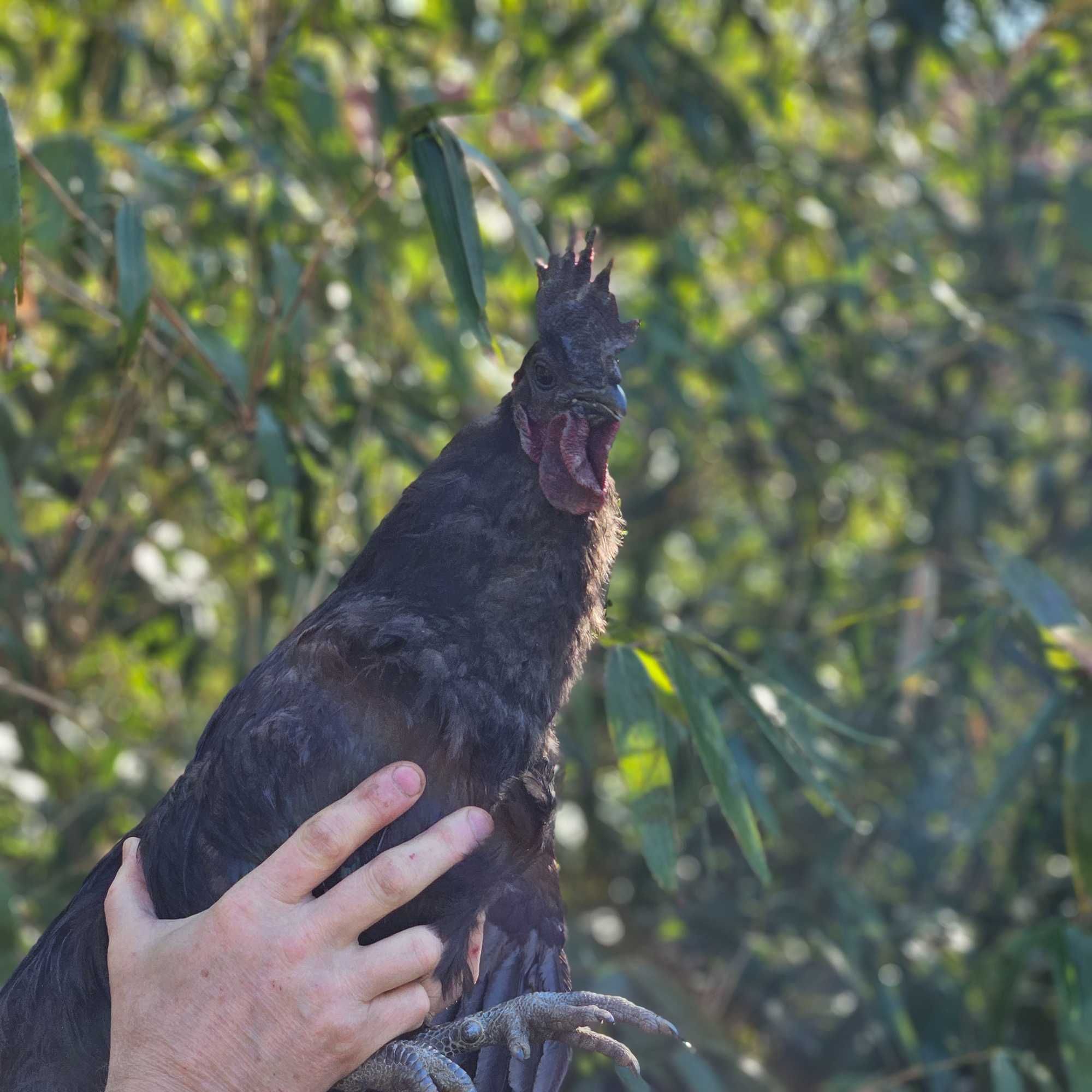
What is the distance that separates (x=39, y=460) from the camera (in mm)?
2658

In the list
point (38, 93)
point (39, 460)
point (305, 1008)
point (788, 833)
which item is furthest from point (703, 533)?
point (305, 1008)

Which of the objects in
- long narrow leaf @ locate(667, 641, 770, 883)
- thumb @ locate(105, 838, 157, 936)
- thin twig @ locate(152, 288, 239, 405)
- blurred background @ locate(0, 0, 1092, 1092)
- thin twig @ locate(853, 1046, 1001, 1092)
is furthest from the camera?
thin twig @ locate(853, 1046, 1001, 1092)

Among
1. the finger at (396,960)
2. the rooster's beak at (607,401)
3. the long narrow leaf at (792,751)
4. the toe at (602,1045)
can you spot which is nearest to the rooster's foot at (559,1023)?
the toe at (602,1045)

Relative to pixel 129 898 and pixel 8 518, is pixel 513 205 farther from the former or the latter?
pixel 129 898

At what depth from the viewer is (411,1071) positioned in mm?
1534

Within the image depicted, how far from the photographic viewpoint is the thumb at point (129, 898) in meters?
1.55

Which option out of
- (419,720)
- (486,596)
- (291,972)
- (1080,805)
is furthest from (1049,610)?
(291,972)

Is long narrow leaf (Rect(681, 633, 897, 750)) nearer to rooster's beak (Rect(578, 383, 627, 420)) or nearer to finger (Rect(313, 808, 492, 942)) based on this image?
rooster's beak (Rect(578, 383, 627, 420))

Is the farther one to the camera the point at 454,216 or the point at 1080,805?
the point at 1080,805

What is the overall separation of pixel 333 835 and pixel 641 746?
1.91ft

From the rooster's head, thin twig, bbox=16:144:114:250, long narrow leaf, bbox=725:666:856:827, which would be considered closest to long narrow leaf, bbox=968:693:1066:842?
long narrow leaf, bbox=725:666:856:827

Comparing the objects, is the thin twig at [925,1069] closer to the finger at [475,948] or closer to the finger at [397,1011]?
the finger at [475,948]

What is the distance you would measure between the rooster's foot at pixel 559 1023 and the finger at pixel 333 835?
29 centimetres

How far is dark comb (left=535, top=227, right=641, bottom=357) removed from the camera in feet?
5.32
